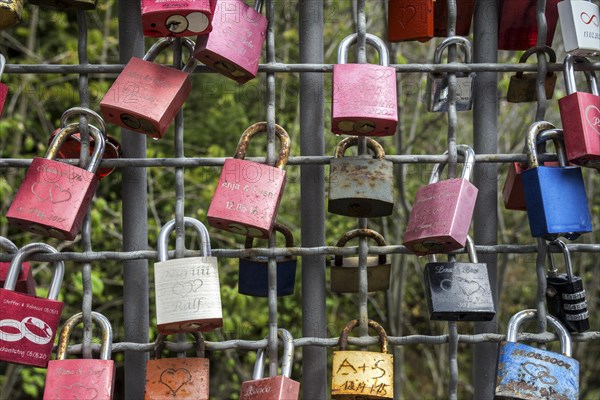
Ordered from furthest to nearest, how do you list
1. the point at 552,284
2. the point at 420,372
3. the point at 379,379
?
the point at 420,372 → the point at 552,284 → the point at 379,379

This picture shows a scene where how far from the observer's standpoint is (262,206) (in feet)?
5.03

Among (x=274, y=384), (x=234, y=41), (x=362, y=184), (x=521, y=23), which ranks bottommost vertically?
(x=274, y=384)

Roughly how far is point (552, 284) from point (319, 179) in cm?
52

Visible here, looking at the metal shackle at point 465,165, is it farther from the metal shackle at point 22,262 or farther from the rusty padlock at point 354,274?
the metal shackle at point 22,262

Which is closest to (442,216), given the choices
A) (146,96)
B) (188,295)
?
(188,295)

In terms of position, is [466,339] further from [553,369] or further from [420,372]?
[420,372]

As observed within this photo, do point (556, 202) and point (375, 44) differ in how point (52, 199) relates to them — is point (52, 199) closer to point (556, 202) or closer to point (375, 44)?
point (375, 44)

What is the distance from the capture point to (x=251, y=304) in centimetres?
434

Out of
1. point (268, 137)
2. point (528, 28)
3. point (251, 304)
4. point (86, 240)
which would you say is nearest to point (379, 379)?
point (268, 137)

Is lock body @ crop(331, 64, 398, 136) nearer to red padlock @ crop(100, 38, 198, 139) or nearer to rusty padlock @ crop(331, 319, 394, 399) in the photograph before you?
red padlock @ crop(100, 38, 198, 139)

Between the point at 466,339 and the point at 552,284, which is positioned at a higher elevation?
the point at 552,284

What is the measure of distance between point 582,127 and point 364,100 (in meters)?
0.42

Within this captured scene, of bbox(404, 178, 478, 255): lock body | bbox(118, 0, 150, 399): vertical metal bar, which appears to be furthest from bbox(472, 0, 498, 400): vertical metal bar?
bbox(118, 0, 150, 399): vertical metal bar

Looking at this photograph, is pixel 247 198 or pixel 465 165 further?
pixel 465 165
